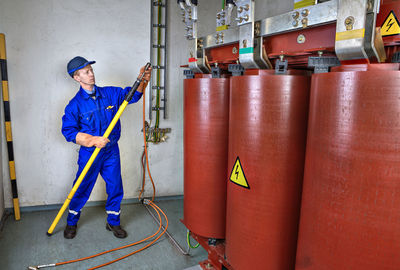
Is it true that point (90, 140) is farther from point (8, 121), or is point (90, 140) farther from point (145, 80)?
point (8, 121)

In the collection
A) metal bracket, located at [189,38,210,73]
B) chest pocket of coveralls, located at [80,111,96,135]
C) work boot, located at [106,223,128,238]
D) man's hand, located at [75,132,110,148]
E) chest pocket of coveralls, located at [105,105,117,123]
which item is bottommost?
work boot, located at [106,223,128,238]

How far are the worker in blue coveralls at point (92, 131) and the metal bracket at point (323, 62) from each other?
1612 millimetres

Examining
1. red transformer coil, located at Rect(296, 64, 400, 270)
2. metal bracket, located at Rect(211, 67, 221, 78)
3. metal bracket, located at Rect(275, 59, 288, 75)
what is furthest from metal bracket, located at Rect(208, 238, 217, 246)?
metal bracket, located at Rect(275, 59, 288, 75)

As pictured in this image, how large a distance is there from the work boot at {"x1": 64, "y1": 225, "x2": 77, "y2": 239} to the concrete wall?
24.1 inches

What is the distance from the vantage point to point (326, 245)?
1039 mm

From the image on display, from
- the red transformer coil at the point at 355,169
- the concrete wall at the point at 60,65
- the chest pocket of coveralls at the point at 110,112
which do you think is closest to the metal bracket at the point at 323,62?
the red transformer coil at the point at 355,169

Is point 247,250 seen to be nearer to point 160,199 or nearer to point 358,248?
point 358,248

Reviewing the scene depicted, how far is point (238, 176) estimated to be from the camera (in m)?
1.41

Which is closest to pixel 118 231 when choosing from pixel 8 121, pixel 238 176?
pixel 8 121

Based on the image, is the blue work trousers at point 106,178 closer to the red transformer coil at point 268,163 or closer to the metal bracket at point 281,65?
the red transformer coil at point 268,163

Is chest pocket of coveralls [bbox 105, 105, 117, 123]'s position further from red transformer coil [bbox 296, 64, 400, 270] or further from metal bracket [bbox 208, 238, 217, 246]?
red transformer coil [bbox 296, 64, 400, 270]

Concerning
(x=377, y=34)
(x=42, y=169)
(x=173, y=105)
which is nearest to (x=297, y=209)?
(x=377, y=34)

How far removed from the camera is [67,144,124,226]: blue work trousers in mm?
2535

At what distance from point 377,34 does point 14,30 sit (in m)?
3.05
